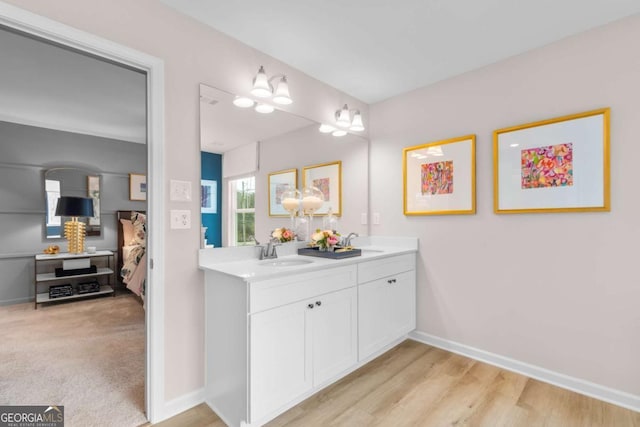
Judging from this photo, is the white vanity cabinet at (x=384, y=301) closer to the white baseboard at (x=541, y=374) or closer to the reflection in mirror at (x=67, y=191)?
the white baseboard at (x=541, y=374)

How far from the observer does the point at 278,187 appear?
93.2 inches

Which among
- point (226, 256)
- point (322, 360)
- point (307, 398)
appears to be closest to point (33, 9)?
point (226, 256)

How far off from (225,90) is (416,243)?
2.01 metres

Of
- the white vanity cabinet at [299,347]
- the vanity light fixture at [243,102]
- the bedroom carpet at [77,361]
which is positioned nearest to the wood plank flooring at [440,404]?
the white vanity cabinet at [299,347]

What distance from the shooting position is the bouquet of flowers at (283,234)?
2.26m

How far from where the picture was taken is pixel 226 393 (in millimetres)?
1628

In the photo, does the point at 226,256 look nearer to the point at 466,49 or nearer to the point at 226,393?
the point at 226,393

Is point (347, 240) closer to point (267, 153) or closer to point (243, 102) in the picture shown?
point (267, 153)

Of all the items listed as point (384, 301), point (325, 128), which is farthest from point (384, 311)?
point (325, 128)

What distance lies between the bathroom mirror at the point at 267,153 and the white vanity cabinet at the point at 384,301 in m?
0.60

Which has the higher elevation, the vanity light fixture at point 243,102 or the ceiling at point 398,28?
the ceiling at point 398,28

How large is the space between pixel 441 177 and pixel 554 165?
2.52ft

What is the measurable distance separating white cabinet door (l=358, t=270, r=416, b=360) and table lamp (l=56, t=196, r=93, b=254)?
4.17m

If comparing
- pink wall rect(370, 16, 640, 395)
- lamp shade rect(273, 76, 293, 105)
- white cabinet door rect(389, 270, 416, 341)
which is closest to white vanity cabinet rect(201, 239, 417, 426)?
white cabinet door rect(389, 270, 416, 341)
